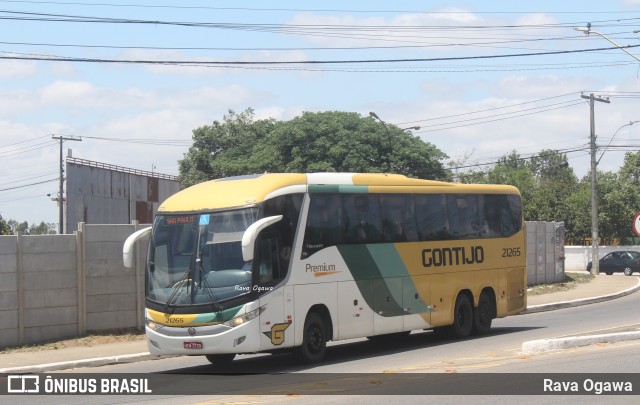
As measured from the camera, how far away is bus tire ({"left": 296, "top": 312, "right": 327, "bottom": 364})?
1666 centimetres

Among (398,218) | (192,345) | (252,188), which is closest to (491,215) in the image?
(398,218)

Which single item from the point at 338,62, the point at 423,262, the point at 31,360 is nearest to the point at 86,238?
the point at 31,360

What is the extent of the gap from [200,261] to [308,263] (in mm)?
2124

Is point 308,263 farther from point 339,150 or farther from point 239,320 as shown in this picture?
point 339,150

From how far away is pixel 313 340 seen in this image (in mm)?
16891

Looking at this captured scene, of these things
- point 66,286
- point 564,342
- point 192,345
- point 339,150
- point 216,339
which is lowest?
point 564,342

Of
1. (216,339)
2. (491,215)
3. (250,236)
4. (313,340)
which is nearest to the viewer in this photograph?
(250,236)

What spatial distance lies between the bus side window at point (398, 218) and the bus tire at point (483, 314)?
308 cm

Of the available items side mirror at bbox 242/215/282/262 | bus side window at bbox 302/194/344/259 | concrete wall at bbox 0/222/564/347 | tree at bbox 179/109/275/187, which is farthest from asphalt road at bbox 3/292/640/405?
tree at bbox 179/109/275/187

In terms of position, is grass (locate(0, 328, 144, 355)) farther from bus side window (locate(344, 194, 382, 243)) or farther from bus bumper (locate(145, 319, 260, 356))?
bus side window (locate(344, 194, 382, 243))

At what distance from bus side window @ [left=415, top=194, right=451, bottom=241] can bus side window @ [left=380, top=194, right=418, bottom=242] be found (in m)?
0.23

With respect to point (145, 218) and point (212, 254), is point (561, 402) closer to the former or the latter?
point (212, 254)

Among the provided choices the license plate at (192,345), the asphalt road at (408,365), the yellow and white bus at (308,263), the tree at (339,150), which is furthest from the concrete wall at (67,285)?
the tree at (339,150)

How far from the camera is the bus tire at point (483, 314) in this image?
70.2ft
